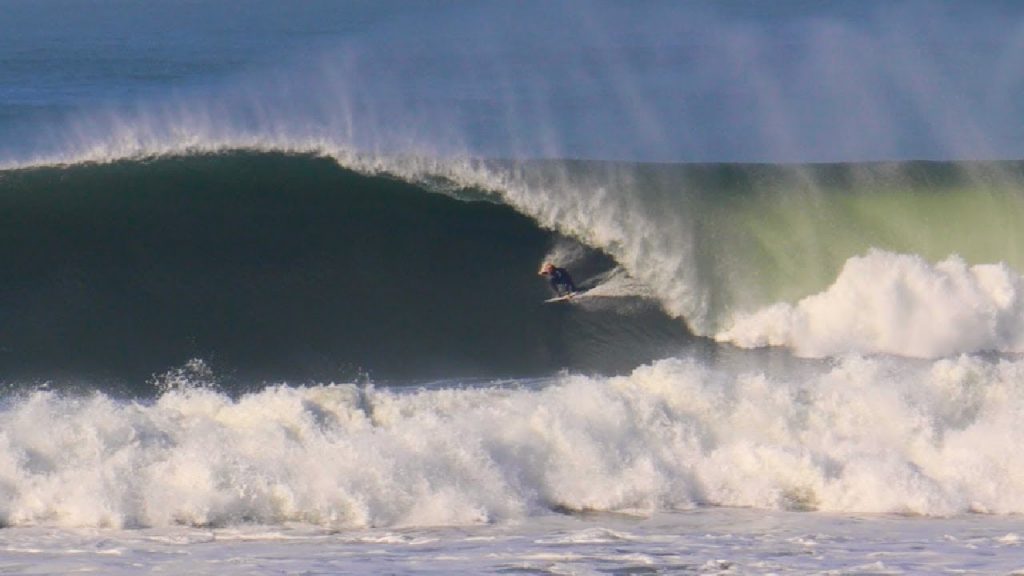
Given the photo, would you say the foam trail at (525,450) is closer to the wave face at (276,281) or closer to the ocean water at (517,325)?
the ocean water at (517,325)

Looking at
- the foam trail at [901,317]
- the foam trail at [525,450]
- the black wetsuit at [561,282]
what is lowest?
the foam trail at [525,450]

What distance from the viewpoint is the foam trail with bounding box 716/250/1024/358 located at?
548 inches

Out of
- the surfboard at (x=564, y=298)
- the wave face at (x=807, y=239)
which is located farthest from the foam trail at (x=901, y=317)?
the surfboard at (x=564, y=298)

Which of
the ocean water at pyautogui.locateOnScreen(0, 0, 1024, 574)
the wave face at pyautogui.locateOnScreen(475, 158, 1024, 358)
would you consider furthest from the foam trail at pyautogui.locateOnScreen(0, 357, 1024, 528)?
the wave face at pyautogui.locateOnScreen(475, 158, 1024, 358)

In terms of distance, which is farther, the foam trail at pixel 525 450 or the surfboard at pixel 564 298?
the surfboard at pixel 564 298

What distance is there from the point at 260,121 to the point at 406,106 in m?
2.14

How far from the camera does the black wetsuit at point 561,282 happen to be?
14.4 m

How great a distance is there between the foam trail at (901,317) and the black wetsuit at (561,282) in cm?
146

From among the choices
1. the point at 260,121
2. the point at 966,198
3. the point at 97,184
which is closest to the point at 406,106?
the point at 260,121

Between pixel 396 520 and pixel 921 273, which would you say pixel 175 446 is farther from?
pixel 921 273

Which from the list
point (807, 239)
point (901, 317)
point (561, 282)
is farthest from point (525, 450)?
point (807, 239)

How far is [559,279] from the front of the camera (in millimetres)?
14445

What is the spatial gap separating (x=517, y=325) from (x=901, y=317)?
3460mm

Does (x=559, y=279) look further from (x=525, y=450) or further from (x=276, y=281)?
(x=525, y=450)
